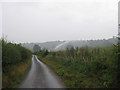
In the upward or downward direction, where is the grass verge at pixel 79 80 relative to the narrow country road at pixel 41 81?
upward

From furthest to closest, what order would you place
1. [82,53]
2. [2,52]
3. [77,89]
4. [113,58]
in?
[82,53], [2,52], [77,89], [113,58]

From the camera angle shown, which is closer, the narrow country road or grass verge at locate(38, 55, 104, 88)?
grass verge at locate(38, 55, 104, 88)

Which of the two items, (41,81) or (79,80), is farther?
(41,81)

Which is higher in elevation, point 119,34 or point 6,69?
point 119,34

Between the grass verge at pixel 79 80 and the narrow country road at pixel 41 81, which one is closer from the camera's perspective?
the grass verge at pixel 79 80

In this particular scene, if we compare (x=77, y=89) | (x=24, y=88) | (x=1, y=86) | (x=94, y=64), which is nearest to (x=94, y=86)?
(x=77, y=89)

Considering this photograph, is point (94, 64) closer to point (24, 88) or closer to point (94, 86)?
point (94, 86)

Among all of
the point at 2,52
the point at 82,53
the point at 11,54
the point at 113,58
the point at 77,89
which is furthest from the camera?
the point at 82,53

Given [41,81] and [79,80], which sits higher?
[79,80]

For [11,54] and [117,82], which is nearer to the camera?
[117,82]

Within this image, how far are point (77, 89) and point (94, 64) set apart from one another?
3473 mm

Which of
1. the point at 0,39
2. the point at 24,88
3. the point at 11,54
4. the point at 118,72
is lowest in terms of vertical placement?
the point at 24,88

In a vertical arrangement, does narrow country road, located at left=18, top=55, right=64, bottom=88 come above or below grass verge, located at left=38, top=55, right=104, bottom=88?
below

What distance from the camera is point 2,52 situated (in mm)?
7570
